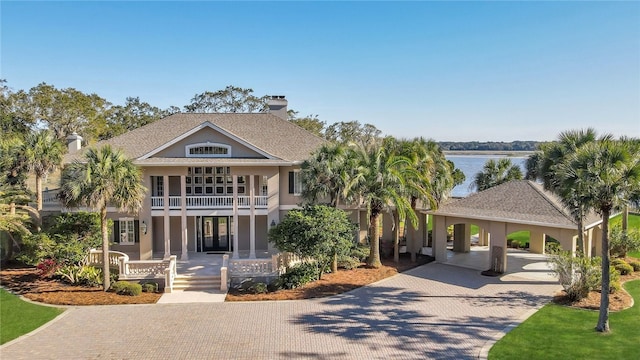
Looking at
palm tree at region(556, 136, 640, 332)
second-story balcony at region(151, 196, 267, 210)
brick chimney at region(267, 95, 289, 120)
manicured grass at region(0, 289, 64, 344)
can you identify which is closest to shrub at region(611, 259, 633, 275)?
palm tree at region(556, 136, 640, 332)

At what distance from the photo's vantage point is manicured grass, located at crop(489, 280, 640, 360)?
43.0 ft

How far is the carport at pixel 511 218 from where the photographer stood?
20.8 metres

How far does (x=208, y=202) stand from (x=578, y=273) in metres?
19.4

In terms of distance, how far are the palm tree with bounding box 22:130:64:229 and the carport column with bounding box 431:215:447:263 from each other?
22310mm

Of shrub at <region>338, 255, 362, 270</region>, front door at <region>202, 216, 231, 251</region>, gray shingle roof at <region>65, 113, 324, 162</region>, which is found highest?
gray shingle roof at <region>65, 113, 324, 162</region>

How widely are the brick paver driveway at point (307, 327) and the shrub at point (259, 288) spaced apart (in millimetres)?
1287

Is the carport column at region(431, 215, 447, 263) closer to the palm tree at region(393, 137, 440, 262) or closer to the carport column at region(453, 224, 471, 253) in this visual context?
the palm tree at region(393, 137, 440, 262)

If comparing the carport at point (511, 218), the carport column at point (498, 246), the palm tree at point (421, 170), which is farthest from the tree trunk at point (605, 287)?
the palm tree at point (421, 170)

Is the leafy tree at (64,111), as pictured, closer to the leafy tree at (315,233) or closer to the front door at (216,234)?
the front door at (216,234)

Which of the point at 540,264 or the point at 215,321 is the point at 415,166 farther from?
the point at 215,321

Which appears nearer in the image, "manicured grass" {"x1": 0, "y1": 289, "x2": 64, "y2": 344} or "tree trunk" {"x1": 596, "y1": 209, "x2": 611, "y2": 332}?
"tree trunk" {"x1": 596, "y1": 209, "x2": 611, "y2": 332}

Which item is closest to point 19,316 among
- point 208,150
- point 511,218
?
point 208,150

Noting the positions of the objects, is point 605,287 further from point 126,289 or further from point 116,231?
point 116,231

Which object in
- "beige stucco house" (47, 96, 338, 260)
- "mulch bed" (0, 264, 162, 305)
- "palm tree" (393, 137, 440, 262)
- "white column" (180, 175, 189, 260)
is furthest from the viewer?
"beige stucco house" (47, 96, 338, 260)
